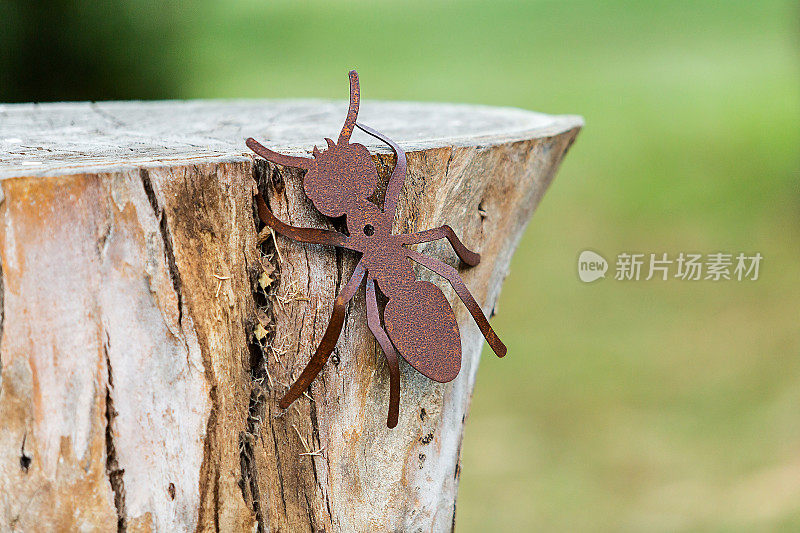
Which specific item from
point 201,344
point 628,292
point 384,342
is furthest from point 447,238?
point 628,292

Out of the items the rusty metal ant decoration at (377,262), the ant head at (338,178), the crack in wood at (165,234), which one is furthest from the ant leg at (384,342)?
the crack in wood at (165,234)

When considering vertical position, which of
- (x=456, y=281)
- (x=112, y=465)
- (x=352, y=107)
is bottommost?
(x=112, y=465)

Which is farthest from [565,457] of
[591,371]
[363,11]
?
[363,11]

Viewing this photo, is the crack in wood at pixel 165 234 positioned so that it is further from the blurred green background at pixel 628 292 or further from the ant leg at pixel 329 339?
the blurred green background at pixel 628 292

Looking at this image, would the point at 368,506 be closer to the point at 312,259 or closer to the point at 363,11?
the point at 312,259

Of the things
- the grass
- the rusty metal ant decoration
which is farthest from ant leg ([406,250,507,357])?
the grass

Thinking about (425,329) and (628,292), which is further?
(628,292)

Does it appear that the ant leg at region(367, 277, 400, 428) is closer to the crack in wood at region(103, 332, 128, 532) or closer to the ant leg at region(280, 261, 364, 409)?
the ant leg at region(280, 261, 364, 409)

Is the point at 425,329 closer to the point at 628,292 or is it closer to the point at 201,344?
the point at 201,344
